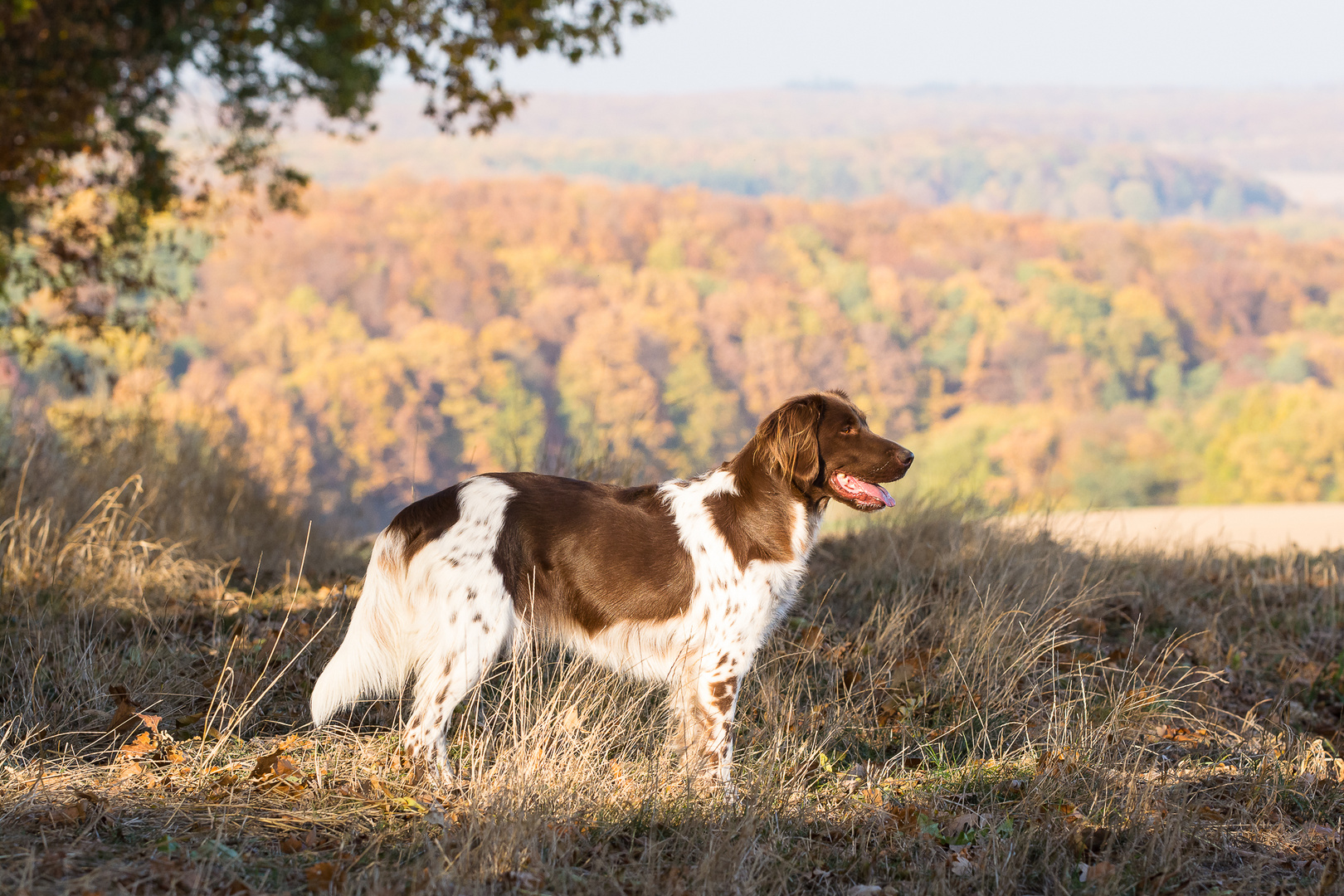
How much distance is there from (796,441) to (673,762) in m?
1.26

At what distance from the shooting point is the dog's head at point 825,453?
3.92 m

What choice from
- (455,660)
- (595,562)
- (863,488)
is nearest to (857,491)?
(863,488)

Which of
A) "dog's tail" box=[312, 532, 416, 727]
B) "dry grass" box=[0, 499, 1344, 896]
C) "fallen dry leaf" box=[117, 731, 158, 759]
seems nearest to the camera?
"dry grass" box=[0, 499, 1344, 896]

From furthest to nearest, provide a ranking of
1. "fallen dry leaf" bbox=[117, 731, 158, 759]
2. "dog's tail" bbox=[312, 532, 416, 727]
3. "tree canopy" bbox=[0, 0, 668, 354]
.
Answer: "tree canopy" bbox=[0, 0, 668, 354]
"dog's tail" bbox=[312, 532, 416, 727]
"fallen dry leaf" bbox=[117, 731, 158, 759]

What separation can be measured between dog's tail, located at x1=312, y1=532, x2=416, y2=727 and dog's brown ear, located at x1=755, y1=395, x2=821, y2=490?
4.63 feet

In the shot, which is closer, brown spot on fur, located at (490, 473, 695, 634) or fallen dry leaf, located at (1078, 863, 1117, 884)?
fallen dry leaf, located at (1078, 863, 1117, 884)

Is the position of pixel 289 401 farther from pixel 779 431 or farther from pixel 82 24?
pixel 779 431

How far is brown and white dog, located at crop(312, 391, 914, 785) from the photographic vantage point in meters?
3.86

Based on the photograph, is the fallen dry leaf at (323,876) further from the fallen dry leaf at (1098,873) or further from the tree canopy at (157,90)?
the tree canopy at (157,90)

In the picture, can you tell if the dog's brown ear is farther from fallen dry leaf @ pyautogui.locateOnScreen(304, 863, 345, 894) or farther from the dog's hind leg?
fallen dry leaf @ pyautogui.locateOnScreen(304, 863, 345, 894)

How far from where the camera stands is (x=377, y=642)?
392cm

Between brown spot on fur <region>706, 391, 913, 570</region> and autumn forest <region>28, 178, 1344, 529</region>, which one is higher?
brown spot on fur <region>706, 391, 913, 570</region>

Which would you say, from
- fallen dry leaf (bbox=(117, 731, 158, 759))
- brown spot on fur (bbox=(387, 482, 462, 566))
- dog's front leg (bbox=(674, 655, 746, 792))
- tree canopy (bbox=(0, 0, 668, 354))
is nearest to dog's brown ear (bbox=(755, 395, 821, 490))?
dog's front leg (bbox=(674, 655, 746, 792))

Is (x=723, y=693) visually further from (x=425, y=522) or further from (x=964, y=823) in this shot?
(x=425, y=522)
